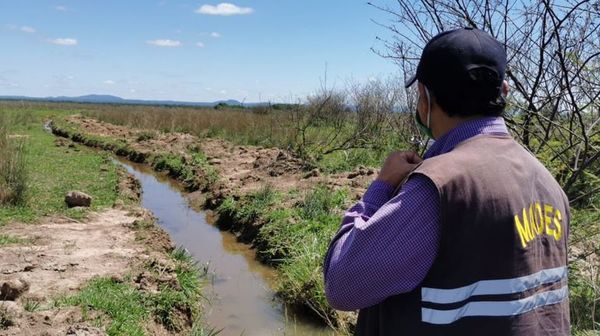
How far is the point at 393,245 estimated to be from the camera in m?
1.37

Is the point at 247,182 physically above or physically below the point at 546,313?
below

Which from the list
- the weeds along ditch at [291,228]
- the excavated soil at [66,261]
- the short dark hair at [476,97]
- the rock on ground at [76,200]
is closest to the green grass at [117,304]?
the excavated soil at [66,261]

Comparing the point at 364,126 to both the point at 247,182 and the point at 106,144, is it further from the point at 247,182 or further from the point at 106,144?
the point at 106,144

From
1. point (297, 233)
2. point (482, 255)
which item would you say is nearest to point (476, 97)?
point (482, 255)

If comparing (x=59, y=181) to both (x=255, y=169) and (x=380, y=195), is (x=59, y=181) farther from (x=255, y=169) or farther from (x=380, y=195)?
(x=380, y=195)

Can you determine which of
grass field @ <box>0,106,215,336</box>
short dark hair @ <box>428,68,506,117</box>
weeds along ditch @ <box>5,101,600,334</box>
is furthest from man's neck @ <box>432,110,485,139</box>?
grass field @ <box>0,106,215,336</box>

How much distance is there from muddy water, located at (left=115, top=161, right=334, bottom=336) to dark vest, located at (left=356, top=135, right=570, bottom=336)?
4001mm

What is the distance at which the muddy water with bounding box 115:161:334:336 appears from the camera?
18.0 ft

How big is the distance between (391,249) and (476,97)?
460 mm

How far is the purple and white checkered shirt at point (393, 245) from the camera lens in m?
1.35

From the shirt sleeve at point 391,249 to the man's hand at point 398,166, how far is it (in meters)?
0.14

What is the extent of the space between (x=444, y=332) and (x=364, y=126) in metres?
14.1

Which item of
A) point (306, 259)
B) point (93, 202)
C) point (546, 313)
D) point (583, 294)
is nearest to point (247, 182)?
point (93, 202)

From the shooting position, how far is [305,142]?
14.7 meters
